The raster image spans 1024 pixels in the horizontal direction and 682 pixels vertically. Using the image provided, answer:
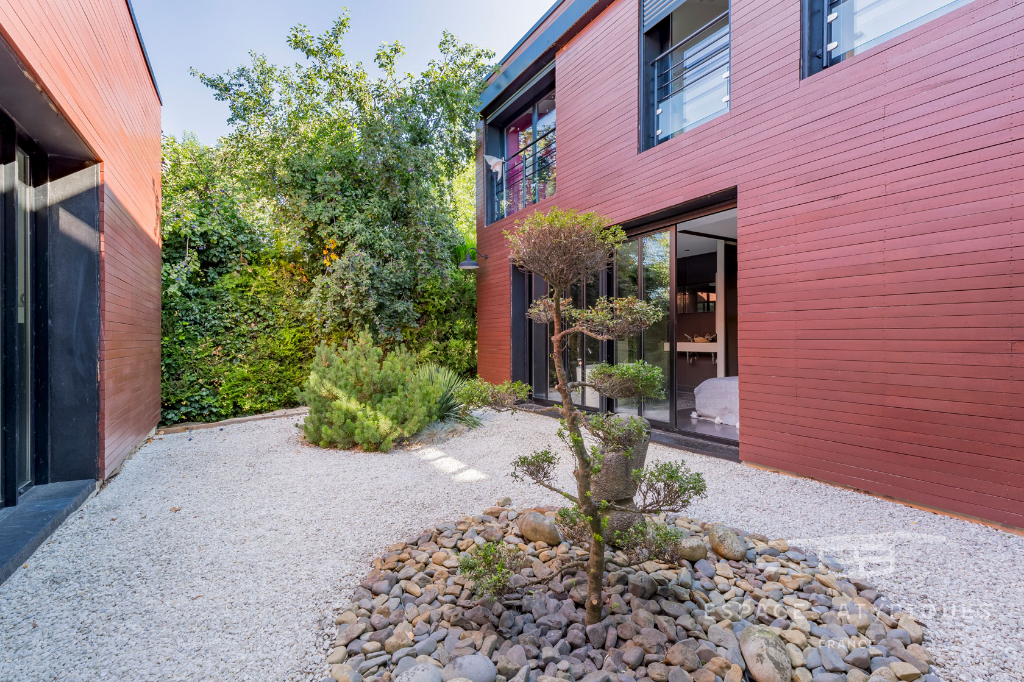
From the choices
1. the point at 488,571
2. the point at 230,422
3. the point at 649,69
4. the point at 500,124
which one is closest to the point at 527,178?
the point at 500,124

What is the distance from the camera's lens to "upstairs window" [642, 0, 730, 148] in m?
4.45

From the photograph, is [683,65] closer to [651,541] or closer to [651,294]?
[651,294]

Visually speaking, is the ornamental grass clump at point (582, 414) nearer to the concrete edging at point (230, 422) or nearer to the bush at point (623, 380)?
the bush at point (623, 380)

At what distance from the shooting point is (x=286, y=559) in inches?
94.7

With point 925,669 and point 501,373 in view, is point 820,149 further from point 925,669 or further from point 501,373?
point 501,373

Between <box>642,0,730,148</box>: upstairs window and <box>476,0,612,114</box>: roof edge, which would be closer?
<box>642,0,730,148</box>: upstairs window

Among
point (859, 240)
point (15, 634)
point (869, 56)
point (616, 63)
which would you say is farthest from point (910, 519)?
point (616, 63)

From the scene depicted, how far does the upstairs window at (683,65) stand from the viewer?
14.6ft

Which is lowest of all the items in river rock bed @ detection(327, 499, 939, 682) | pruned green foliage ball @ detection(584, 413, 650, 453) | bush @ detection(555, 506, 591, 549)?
river rock bed @ detection(327, 499, 939, 682)

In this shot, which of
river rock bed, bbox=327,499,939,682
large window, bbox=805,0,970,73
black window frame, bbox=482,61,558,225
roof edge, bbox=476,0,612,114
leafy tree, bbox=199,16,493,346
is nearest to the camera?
river rock bed, bbox=327,499,939,682

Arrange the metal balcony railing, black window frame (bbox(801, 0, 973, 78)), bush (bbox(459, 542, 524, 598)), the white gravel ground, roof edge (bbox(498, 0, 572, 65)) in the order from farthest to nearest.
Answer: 1. the metal balcony railing
2. roof edge (bbox(498, 0, 572, 65))
3. black window frame (bbox(801, 0, 973, 78))
4. bush (bbox(459, 542, 524, 598))
5. the white gravel ground

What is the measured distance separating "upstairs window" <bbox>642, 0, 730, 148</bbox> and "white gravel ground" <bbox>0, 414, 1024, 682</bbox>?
341 cm

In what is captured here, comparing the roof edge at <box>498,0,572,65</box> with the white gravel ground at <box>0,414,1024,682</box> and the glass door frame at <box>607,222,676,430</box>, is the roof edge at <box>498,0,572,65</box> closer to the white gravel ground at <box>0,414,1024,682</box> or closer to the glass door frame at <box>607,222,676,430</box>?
the glass door frame at <box>607,222,676,430</box>

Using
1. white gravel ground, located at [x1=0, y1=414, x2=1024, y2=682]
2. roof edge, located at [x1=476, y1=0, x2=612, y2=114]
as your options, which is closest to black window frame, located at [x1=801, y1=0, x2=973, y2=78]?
roof edge, located at [x1=476, y1=0, x2=612, y2=114]
